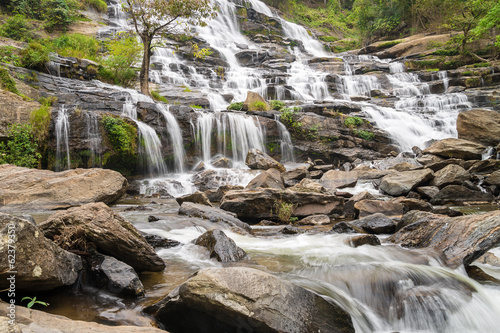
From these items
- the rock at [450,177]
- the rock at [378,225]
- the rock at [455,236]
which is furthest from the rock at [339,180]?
the rock at [455,236]

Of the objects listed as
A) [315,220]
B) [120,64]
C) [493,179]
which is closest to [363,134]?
[493,179]

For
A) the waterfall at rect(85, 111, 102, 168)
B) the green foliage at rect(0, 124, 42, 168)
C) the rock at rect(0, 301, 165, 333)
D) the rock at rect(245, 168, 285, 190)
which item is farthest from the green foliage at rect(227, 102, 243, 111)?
the rock at rect(0, 301, 165, 333)

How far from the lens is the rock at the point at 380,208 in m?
7.92

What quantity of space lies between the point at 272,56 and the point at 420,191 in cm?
2679

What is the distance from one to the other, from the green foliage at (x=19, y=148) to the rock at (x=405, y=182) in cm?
1232

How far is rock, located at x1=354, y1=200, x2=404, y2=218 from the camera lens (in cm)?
792

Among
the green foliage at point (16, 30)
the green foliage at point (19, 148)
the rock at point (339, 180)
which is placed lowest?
the rock at point (339, 180)

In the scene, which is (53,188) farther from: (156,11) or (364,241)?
(156,11)

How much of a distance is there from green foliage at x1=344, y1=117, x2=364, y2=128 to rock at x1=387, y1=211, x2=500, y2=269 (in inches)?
524

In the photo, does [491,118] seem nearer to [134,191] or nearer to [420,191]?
[420,191]

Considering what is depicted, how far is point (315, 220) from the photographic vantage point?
7.85 m

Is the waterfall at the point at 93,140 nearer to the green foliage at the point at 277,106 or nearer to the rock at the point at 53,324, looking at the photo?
the green foliage at the point at 277,106

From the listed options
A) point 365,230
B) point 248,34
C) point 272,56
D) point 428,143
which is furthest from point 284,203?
point 248,34

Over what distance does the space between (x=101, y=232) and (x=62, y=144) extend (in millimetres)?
10019
